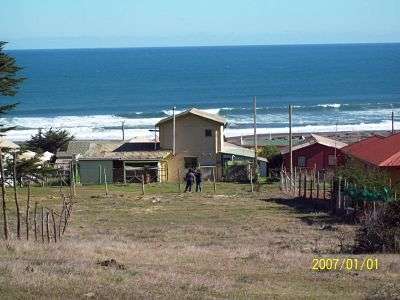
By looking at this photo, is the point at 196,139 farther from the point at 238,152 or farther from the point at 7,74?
the point at 7,74

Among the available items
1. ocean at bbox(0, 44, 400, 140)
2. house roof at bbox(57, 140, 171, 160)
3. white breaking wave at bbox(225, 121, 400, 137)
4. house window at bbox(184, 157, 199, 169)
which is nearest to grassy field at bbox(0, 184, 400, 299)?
house roof at bbox(57, 140, 171, 160)

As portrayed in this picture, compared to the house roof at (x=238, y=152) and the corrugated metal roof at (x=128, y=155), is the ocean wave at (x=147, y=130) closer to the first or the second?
the house roof at (x=238, y=152)

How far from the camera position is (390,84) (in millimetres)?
144875

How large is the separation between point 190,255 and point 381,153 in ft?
63.7

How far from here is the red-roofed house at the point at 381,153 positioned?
3412 centimetres

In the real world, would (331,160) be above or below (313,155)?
below

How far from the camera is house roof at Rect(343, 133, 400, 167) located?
34500 mm

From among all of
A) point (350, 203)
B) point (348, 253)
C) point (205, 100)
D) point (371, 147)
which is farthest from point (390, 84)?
point (348, 253)

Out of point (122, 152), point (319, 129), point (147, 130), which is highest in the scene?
point (147, 130)

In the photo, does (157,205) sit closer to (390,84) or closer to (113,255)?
(113,255)

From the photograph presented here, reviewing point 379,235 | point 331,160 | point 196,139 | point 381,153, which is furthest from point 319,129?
point 379,235
